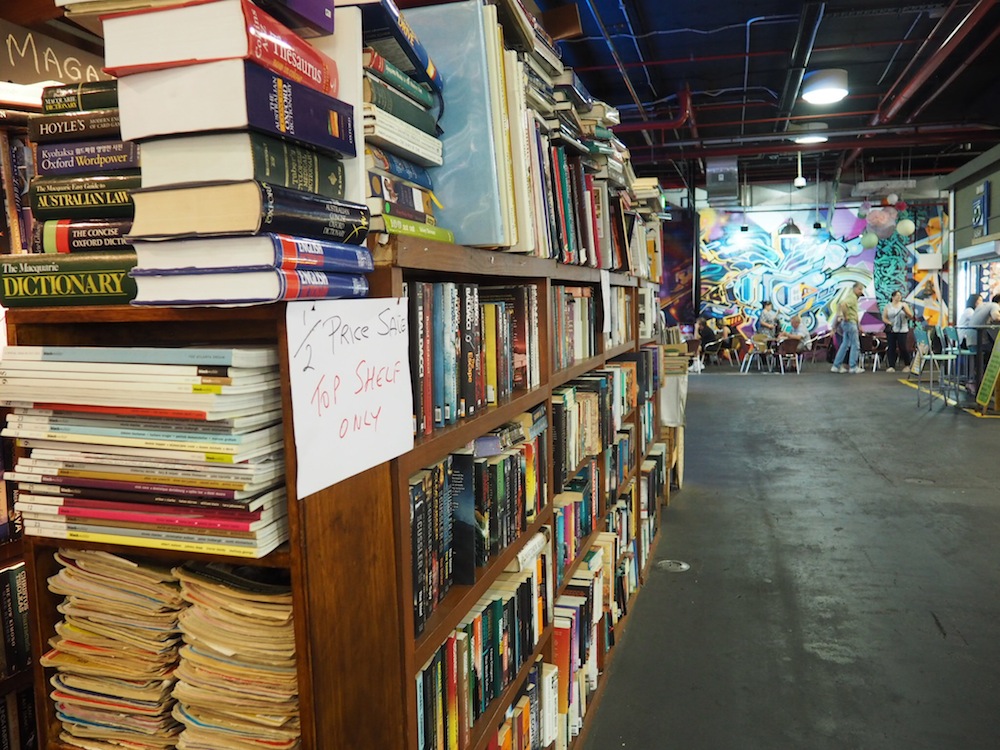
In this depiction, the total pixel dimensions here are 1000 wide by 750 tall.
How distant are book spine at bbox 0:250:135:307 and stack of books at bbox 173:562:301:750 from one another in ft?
1.48

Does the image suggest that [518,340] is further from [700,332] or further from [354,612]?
[700,332]

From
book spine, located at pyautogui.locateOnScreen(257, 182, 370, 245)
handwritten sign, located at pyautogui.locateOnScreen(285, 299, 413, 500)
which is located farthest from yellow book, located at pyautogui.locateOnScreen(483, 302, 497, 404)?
book spine, located at pyautogui.locateOnScreen(257, 182, 370, 245)

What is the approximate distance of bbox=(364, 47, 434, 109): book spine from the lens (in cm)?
116

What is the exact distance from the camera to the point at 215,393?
97cm

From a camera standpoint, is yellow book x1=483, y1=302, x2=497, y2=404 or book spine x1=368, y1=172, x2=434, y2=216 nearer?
book spine x1=368, y1=172, x2=434, y2=216

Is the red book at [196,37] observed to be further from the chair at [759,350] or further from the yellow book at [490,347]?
the chair at [759,350]

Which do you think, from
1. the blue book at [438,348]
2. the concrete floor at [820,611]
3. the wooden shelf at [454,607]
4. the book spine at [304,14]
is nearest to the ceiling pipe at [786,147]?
the concrete floor at [820,611]

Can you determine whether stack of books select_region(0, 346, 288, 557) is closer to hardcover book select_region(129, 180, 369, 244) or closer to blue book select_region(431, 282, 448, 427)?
hardcover book select_region(129, 180, 369, 244)

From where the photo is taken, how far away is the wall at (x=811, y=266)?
15.3m

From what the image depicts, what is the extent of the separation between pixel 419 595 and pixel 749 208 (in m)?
16.2

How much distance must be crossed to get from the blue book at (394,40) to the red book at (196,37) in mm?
224

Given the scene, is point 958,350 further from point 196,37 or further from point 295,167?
point 196,37

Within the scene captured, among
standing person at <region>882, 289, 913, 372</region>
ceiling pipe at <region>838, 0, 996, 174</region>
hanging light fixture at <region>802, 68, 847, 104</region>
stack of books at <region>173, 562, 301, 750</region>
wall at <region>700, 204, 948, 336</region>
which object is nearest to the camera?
stack of books at <region>173, 562, 301, 750</region>

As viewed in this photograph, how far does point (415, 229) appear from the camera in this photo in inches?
48.3
